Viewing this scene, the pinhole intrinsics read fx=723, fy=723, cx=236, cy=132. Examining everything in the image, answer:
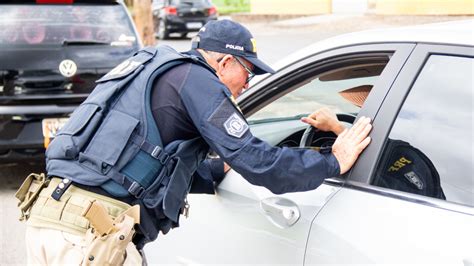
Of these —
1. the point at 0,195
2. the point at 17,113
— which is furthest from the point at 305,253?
the point at 0,195

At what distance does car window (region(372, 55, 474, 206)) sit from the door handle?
32 centimetres

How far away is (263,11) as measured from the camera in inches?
1067

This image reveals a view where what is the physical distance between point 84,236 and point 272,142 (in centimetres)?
106

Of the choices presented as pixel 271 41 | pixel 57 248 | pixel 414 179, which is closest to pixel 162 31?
pixel 271 41

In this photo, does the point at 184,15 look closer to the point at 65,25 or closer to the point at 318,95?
the point at 65,25

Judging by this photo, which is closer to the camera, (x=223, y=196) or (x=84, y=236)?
(x=84, y=236)

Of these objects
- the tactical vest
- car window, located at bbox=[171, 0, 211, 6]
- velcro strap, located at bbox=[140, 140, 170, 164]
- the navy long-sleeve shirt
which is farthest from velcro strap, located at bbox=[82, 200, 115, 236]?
car window, located at bbox=[171, 0, 211, 6]

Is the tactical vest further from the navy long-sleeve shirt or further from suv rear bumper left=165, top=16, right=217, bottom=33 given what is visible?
suv rear bumper left=165, top=16, right=217, bottom=33

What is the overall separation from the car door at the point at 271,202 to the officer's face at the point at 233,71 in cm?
28

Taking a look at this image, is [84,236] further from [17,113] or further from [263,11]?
[263,11]

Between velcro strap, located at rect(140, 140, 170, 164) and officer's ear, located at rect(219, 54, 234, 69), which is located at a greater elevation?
officer's ear, located at rect(219, 54, 234, 69)

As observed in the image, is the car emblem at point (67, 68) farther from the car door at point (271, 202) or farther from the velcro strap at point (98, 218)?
the velcro strap at point (98, 218)

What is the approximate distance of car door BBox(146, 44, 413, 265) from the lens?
95.9 inches

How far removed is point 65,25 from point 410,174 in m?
4.30
